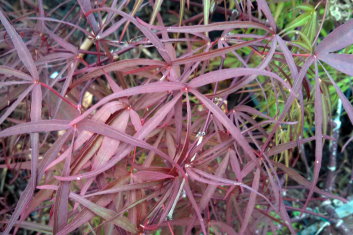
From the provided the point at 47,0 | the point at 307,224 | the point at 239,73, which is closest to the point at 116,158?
the point at 239,73

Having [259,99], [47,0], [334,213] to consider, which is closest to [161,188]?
[334,213]

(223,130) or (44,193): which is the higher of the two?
(223,130)

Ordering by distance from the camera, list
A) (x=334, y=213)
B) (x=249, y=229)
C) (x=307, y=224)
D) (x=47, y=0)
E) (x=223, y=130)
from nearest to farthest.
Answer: (x=223, y=130) → (x=249, y=229) → (x=334, y=213) → (x=307, y=224) → (x=47, y=0)

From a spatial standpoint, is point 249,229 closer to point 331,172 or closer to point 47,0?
point 331,172

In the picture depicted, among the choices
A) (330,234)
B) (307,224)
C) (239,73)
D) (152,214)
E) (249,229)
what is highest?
(239,73)

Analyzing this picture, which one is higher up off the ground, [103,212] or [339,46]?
[339,46]

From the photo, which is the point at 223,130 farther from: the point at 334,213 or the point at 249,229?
the point at 334,213

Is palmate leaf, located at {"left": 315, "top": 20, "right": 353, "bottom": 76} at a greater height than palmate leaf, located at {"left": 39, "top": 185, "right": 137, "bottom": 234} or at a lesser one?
greater

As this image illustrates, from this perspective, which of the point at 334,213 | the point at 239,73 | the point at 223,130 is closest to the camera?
the point at 239,73

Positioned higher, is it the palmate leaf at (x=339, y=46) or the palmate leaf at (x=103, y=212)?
the palmate leaf at (x=339, y=46)

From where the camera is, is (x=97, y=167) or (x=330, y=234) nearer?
(x=97, y=167)
